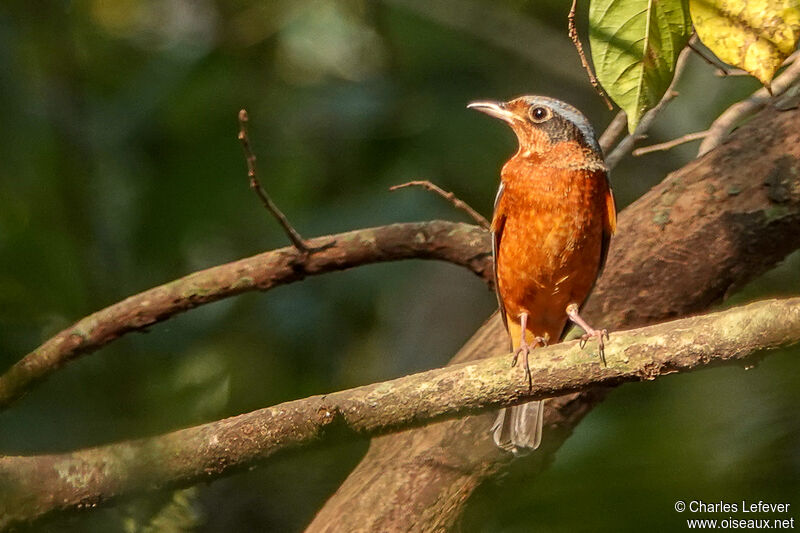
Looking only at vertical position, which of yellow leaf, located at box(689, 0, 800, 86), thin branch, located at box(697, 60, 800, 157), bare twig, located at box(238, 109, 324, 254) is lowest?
yellow leaf, located at box(689, 0, 800, 86)

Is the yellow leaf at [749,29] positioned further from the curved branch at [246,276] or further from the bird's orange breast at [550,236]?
the curved branch at [246,276]

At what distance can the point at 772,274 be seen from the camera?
612 cm

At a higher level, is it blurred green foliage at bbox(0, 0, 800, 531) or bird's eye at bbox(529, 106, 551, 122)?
blurred green foliage at bbox(0, 0, 800, 531)

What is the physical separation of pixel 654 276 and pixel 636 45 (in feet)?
6.92

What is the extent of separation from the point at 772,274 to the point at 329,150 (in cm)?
347

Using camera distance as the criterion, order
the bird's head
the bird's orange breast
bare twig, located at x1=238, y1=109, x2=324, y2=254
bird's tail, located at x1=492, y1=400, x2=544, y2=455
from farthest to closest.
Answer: the bird's head → the bird's orange breast → bird's tail, located at x1=492, y1=400, x2=544, y2=455 → bare twig, located at x1=238, y1=109, x2=324, y2=254

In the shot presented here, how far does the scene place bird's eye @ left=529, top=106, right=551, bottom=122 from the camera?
4848 millimetres

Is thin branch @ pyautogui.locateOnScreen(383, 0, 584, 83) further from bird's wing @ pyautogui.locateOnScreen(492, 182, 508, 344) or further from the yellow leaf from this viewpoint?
the yellow leaf

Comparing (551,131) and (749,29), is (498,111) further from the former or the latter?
(749,29)

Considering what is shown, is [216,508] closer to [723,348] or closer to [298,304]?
[298,304]

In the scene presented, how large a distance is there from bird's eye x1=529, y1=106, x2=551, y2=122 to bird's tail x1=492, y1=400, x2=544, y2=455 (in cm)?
138

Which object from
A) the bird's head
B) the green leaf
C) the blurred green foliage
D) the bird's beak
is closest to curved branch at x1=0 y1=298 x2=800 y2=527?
the blurred green foliage

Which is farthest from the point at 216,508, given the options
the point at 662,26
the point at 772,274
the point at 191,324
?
A: the point at 662,26

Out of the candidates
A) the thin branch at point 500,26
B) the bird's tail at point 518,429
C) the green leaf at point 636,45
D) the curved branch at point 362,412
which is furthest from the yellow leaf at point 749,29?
the thin branch at point 500,26
